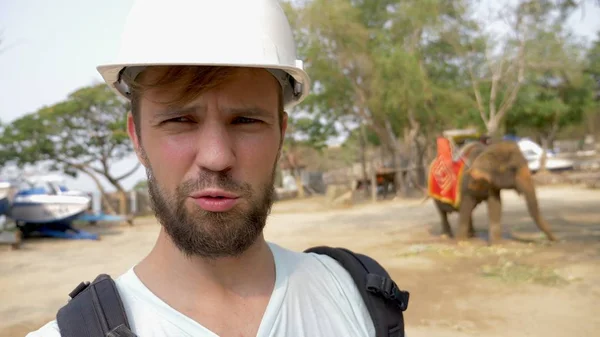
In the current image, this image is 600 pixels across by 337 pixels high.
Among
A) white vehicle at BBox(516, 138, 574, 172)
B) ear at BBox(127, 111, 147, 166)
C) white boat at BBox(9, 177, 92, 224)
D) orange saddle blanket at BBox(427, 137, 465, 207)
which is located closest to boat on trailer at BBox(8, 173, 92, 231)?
white boat at BBox(9, 177, 92, 224)

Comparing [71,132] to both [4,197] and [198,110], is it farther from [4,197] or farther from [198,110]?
[198,110]

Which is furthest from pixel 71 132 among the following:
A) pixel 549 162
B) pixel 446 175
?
pixel 549 162

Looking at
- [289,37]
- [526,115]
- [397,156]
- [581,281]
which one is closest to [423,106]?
[397,156]

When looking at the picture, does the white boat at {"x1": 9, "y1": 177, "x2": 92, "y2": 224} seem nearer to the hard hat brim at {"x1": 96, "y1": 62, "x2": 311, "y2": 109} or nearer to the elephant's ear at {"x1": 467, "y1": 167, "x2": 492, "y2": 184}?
the elephant's ear at {"x1": 467, "y1": 167, "x2": 492, "y2": 184}

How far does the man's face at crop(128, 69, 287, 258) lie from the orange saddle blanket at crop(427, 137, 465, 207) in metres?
8.07

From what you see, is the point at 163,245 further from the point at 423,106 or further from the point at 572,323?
the point at 423,106

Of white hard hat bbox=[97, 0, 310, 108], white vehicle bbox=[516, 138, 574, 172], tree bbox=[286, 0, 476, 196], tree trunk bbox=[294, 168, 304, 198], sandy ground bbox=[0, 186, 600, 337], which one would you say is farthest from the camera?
tree trunk bbox=[294, 168, 304, 198]

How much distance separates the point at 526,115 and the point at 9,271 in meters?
24.9

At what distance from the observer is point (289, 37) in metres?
1.20

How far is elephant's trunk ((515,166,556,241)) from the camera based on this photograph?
8000mm

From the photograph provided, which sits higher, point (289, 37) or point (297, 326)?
point (289, 37)

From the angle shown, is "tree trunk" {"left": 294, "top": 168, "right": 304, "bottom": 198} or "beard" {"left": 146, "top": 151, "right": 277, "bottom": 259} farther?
"tree trunk" {"left": 294, "top": 168, "right": 304, "bottom": 198}

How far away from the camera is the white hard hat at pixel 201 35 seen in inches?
40.5

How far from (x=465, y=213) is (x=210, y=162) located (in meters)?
8.09
